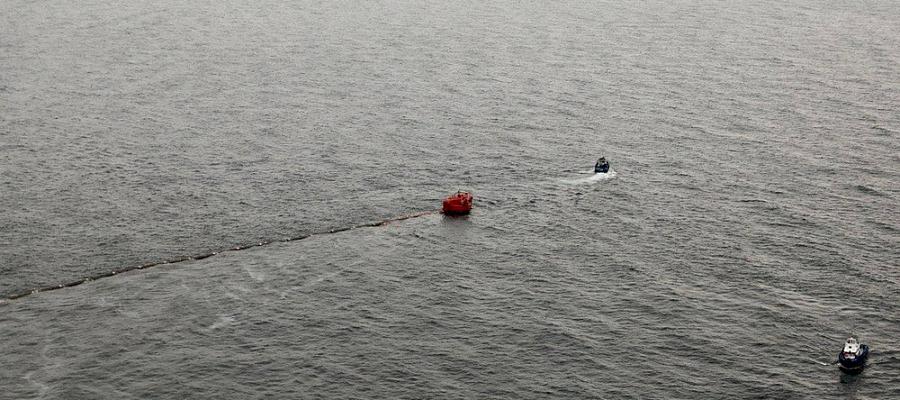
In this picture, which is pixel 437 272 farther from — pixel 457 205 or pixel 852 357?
pixel 852 357

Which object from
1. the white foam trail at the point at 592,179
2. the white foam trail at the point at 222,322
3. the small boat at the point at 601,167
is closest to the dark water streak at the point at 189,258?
the white foam trail at the point at 222,322

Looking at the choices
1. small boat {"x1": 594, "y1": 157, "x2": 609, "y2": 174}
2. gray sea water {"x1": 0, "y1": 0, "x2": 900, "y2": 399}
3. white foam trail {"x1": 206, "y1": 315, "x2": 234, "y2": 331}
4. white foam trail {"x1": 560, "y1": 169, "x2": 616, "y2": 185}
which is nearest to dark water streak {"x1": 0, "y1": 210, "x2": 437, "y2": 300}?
gray sea water {"x1": 0, "y1": 0, "x2": 900, "y2": 399}

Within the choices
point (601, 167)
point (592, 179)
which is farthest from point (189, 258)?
point (601, 167)

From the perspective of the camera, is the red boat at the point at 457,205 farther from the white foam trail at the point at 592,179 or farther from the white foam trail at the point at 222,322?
the white foam trail at the point at 222,322

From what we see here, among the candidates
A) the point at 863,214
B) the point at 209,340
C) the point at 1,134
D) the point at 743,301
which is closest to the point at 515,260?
the point at 743,301

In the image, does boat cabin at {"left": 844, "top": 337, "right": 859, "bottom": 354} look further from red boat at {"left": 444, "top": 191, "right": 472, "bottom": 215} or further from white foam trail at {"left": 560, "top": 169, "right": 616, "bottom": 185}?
white foam trail at {"left": 560, "top": 169, "right": 616, "bottom": 185}

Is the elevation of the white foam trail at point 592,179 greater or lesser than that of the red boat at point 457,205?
greater

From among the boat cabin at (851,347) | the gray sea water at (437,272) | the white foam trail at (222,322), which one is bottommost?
the white foam trail at (222,322)

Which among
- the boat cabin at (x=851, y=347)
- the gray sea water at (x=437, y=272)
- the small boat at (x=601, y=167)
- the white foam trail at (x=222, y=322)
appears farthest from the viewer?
the small boat at (x=601, y=167)

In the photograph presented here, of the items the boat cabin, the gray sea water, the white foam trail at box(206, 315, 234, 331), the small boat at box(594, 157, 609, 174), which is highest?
the small boat at box(594, 157, 609, 174)
